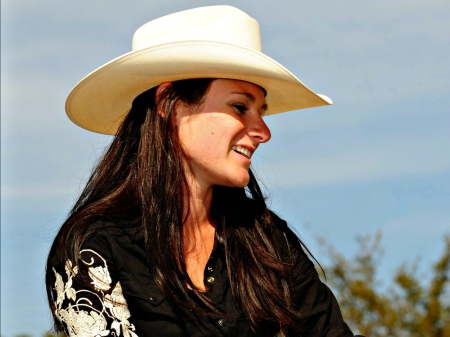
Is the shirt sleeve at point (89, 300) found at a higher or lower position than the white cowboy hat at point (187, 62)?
lower

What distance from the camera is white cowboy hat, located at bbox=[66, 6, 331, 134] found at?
335 cm

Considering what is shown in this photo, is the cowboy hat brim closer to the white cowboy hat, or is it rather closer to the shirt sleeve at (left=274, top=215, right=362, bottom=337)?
the white cowboy hat

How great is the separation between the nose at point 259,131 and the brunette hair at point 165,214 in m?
0.24

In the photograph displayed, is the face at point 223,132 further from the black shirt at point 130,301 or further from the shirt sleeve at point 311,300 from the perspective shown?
the shirt sleeve at point 311,300

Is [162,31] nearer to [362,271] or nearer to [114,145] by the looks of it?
[114,145]

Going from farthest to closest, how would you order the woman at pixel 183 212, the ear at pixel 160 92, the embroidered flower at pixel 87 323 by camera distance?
1. the ear at pixel 160 92
2. the woman at pixel 183 212
3. the embroidered flower at pixel 87 323

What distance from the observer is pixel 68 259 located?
128 inches

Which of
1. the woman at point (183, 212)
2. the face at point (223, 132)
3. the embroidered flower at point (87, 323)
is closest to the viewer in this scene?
the embroidered flower at point (87, 323)

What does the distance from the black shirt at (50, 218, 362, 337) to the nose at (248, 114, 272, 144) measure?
0.50m

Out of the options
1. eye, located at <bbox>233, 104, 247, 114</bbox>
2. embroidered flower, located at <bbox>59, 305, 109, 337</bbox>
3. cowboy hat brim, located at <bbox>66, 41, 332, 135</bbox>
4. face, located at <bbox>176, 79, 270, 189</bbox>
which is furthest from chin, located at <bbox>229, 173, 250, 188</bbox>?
embroidered flower, located at <bbox>59, 305, 109, 337</bbox>

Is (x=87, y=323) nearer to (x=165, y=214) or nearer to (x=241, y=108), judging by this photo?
(x=165, y=214)

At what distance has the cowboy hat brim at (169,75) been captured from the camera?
11.0 ft

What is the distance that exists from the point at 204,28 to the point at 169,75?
239 mm

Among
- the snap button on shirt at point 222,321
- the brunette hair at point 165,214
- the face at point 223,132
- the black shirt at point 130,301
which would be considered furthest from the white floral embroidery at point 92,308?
the face at point 223,132
